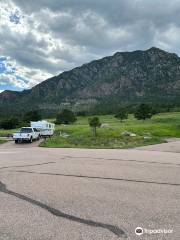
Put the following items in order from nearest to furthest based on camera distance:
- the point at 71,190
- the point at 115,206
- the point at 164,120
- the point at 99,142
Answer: the point at 115,206
the point at 71,190
the point at 99,142
the point at 164,120

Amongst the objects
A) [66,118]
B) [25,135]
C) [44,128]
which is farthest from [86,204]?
[66,118]

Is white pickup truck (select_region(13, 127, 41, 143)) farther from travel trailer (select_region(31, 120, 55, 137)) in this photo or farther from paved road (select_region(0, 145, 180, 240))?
paved road (select_region(0, 145, 180, 240))

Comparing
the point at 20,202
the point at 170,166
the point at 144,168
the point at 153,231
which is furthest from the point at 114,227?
the point at 170,166

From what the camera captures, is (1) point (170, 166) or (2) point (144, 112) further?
(2) point (144, 112)

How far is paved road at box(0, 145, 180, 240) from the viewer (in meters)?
6.29

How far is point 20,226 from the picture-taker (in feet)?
21.4

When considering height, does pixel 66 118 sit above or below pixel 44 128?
above

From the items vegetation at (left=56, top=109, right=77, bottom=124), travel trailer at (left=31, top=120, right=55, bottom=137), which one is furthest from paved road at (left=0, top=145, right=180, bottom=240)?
vegetation at (left=56, top=109, right=77, bottom=124)

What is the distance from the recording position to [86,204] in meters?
8.18

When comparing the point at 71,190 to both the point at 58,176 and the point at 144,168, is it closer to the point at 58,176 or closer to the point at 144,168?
the point at 58,176

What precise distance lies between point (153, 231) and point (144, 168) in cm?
882

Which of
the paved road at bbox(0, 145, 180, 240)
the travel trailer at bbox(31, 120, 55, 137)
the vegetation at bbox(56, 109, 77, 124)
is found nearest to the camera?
the paved road at bbox(0, 145, 180, 240)

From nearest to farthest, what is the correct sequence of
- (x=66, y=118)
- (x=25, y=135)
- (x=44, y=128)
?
(x=25, y=135)
(x=44, y=128)
(x=66, y=118)

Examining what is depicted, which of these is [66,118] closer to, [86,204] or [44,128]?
[44,128]
